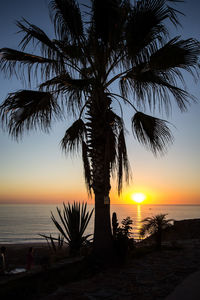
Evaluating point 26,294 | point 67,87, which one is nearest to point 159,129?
point 67,87

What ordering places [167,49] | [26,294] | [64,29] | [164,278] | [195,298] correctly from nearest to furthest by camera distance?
[195,298]
[26,294]
[164,278]
[167,49]
[64,29]

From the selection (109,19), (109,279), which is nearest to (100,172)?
(109,279)

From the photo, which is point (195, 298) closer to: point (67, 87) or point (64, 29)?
point (67, 87)

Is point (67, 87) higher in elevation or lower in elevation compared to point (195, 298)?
higher

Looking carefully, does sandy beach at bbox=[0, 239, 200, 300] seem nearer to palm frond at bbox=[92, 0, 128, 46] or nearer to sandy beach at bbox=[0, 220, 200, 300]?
sandy beach at bbox=[0, 220, 200, 300]

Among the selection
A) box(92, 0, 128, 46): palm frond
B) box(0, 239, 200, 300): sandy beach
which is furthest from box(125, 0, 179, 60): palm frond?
box(0, 239, 200, 300): sandy beach

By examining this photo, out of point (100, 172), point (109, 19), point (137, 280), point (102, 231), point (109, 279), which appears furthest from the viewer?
point (100, 172)

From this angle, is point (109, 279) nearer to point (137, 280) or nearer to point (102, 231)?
point (137, 280)

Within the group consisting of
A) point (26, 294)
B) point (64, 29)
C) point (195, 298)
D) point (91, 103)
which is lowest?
point (26, 294)

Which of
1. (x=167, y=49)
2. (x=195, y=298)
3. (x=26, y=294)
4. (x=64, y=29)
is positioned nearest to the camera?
(x=195, y=298)

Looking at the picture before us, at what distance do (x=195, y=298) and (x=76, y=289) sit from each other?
89.8 inches

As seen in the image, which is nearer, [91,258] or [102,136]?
[91,258]

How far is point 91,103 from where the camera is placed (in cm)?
706

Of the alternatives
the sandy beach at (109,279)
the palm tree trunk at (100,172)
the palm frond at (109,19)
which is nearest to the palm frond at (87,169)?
the palm tree trunk at (100,172)
